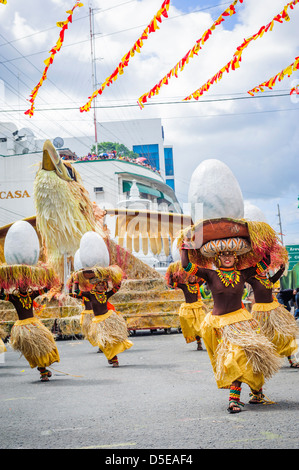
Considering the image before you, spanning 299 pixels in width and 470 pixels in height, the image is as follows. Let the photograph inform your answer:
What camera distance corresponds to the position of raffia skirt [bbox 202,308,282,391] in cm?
436

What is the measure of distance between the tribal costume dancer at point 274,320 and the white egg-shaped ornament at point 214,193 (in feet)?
5.28

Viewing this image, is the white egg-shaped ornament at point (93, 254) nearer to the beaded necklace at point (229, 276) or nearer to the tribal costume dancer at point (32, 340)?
the tribal costume dancer at point (32, 340)

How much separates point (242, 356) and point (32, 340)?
3187 millimetres

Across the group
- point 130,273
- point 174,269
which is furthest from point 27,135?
point 174,269

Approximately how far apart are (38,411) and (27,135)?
34.1m

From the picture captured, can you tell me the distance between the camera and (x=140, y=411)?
4.41 m

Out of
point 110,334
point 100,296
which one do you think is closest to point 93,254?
point 100,296

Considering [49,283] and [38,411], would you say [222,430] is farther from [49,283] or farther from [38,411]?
[49,283]

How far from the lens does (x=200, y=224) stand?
4875 mm

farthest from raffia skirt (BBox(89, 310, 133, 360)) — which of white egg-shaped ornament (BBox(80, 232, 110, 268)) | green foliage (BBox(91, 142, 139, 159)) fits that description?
green foliage (BBox(91, 142, 139, 159))

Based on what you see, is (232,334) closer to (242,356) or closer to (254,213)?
(242,356)

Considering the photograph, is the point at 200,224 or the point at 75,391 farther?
the point at 75,391

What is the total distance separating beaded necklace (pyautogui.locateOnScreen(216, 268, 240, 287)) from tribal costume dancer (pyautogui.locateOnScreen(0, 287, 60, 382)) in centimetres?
283

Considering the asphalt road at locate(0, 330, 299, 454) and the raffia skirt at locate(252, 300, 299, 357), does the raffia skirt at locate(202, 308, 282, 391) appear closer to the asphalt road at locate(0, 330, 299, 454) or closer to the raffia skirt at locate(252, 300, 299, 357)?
the asphalt road at locate(0, 330, 299, 454)
